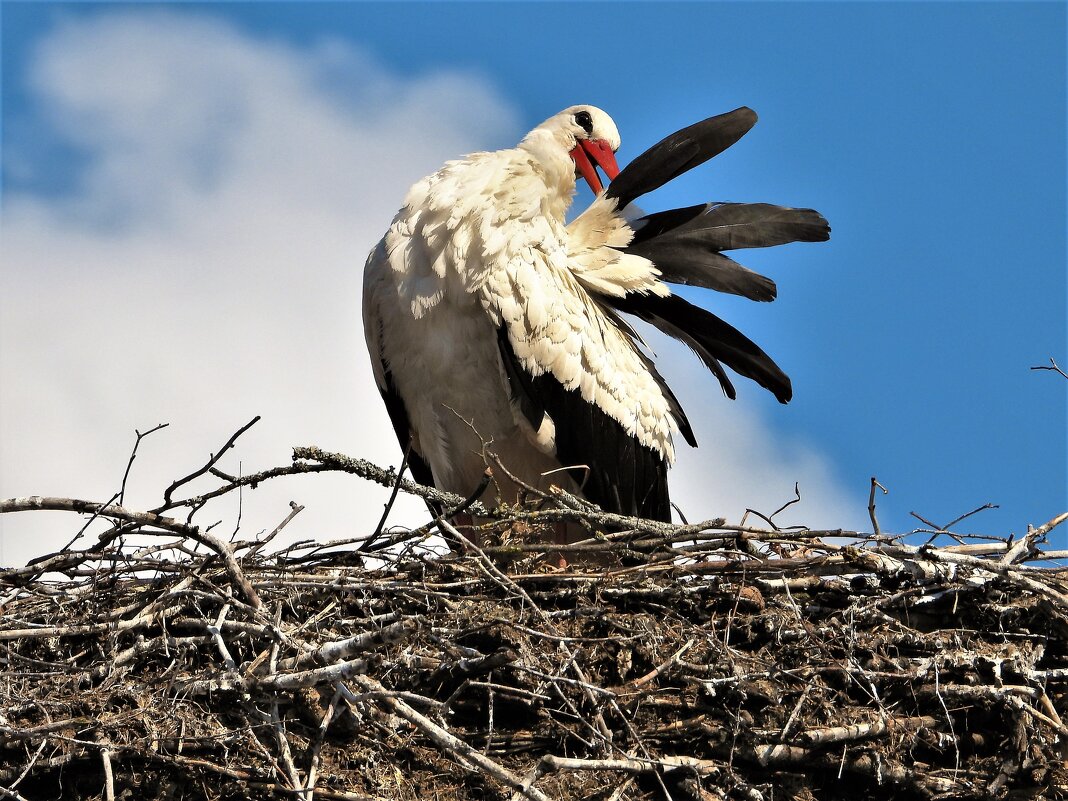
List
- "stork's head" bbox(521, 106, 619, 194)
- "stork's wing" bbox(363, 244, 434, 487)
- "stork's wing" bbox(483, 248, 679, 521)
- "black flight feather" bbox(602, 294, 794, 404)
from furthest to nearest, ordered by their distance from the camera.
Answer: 1. "stork's head" bbox(521, 106, 619, 194)
2. "black flight feather" bbox(602, 294, 794, 404)
3. "stork's wing" bbox(363, 244, 434, 487)
4. "stork's wing" bbox(483, 248, 679, 521)

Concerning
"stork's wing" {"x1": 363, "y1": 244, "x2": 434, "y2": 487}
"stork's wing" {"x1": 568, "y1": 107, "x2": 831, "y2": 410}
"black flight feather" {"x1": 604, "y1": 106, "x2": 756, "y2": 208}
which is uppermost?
"black flight feather" {"x1": 604, "y1": 106, "x2": 756, "y2": 208}

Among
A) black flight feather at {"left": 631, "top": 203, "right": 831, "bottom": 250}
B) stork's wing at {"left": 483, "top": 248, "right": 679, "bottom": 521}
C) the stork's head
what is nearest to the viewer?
stork's wing at {"left": 483, "top": 248, "right": 679, "bottom": 521}

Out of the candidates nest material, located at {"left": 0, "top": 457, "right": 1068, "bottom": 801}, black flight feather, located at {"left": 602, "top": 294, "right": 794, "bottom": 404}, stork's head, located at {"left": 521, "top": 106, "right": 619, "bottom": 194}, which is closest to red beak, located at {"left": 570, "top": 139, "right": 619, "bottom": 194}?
stork's head, located at {"left": 521, "top": 106, "right": 619, "bottom": 194}

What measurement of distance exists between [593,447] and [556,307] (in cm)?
56

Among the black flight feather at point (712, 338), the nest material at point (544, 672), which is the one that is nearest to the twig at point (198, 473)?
the nest material at point (544, 672)

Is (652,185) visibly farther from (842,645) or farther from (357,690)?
(357,690)

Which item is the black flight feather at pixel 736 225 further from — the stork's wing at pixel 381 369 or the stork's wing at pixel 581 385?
the stork's wing at pixel 381 369

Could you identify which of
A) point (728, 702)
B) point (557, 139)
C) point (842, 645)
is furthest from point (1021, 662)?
point (557, 139)

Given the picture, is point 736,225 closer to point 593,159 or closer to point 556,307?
point 593,159

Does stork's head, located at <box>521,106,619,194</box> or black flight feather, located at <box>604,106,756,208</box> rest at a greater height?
stork's head, located at <box>521,106,619,194</box>

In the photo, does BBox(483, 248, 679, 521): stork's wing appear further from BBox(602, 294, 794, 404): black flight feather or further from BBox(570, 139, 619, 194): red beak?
BBox(570, 139, 619, 194): red beak

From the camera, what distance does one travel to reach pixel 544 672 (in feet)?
12.2

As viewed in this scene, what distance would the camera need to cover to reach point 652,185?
18.0 ft

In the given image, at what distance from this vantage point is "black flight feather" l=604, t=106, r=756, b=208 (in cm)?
547
